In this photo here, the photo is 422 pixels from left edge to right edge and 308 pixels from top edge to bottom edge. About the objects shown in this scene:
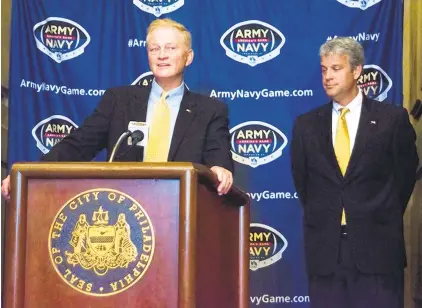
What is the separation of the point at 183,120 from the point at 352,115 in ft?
3.62

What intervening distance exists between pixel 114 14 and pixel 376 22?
1600mm

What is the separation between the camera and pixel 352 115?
3.49 metres

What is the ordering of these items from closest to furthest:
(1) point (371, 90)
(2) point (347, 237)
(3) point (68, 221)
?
(3) point (68, 221), (2) point (347, 237), (1) point (371, 90)

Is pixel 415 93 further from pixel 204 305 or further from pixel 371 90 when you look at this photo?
pixel 204 305

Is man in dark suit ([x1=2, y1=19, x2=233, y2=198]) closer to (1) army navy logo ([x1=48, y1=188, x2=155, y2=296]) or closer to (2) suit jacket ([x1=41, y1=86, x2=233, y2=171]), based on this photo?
(2) suit jacket ([x1=41, y1=86, x2=233, y2=171])

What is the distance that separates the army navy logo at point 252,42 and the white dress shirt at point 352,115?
1267 millimetres

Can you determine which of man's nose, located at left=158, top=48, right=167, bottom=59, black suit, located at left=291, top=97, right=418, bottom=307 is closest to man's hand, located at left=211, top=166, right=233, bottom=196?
man's nose, located at left=158, top=48, right=167, bottom=59

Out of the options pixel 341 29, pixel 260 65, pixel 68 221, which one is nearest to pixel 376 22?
pixel 341 29

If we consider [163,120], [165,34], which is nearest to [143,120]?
[163,120]

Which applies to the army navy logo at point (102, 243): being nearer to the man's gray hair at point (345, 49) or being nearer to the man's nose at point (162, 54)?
the man's nose at point (162, 54)

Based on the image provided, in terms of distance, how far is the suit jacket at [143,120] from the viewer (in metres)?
2.61

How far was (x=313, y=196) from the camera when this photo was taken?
11.2 feet

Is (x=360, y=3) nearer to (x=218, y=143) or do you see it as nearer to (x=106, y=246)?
(x=218, y=143)

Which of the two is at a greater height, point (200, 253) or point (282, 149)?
point (282, 149)
